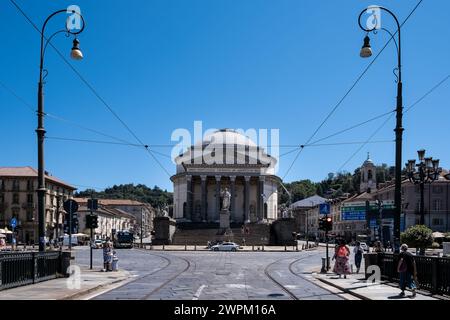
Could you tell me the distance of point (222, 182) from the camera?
11181 cm

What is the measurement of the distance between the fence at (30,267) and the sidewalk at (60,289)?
288mm

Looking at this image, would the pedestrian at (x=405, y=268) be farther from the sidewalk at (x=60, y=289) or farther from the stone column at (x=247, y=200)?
the stone column at (x=247, y=200)

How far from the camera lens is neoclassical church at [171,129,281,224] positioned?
354 feet

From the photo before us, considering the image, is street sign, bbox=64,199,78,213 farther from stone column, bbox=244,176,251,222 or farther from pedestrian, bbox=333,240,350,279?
stone column, bbox=244,176,251,222

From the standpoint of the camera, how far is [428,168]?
33375mm

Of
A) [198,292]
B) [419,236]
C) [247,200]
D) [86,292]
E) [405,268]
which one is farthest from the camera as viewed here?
[247,200]

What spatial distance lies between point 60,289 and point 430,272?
1179 cm

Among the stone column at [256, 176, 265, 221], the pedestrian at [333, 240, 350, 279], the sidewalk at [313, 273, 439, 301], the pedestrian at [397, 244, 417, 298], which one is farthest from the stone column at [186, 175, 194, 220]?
the pedestrian at [397, 244, 417, 298]

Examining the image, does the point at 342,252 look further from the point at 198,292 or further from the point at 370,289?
the point at 198,292

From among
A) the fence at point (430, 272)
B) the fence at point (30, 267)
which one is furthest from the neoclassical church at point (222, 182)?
the fence at point (430, 272)

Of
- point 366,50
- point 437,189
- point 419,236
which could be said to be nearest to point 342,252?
point 419,236

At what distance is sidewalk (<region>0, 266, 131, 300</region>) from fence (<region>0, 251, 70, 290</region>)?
11.3 inches
